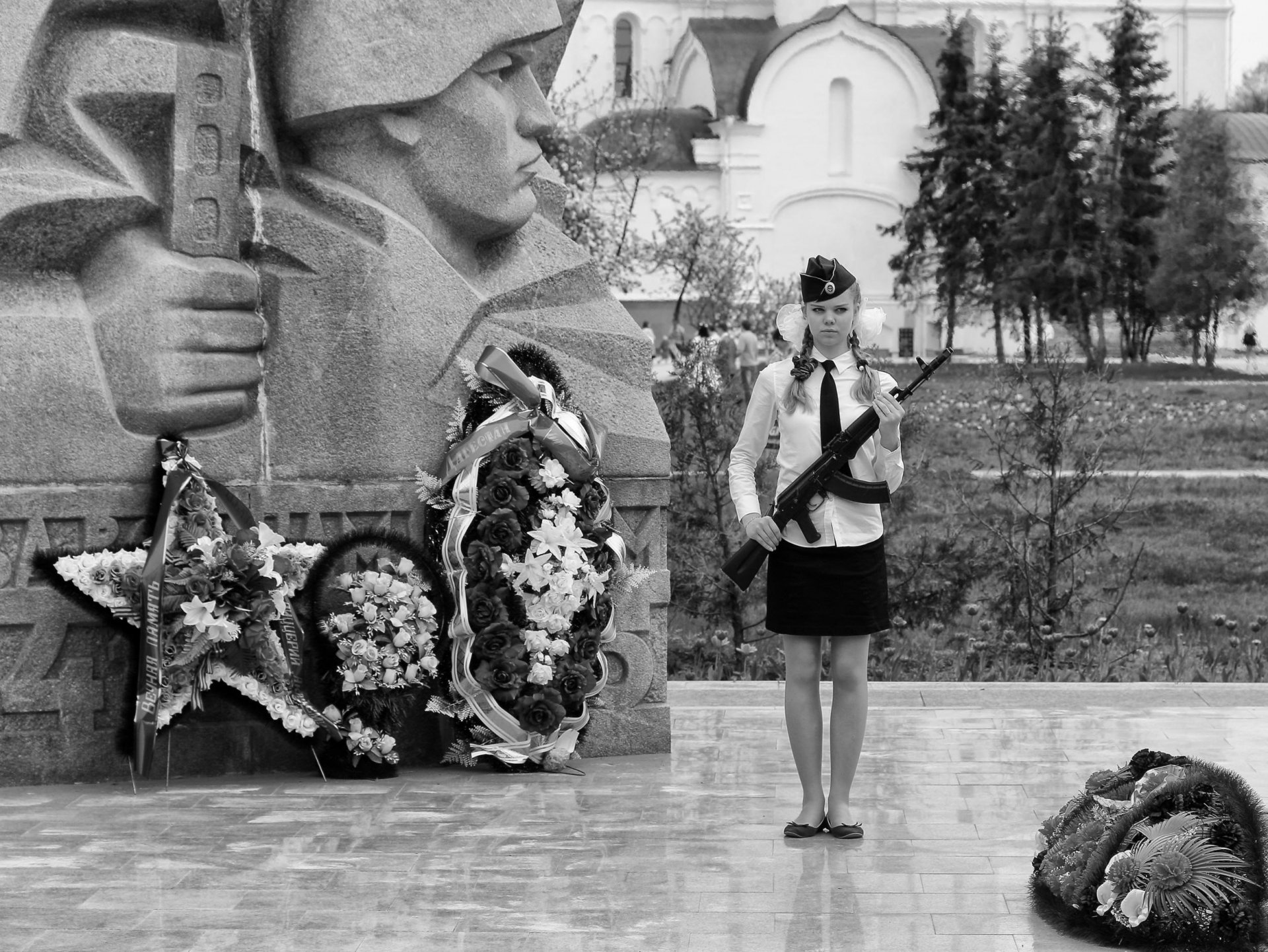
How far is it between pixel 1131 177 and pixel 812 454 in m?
37.2

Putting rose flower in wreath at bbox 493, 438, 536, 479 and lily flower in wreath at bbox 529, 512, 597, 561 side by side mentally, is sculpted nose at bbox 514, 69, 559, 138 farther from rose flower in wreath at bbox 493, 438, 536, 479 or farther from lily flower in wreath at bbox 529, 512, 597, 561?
lily flower in wreath at bbox 529, 512, 597, 561

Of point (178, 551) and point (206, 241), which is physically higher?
point (206, 241)

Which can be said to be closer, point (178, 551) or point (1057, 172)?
point (178, 551)

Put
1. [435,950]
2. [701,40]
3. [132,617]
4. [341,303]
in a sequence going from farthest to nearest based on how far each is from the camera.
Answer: [701,40], [341,303], [132,617], [435,950]

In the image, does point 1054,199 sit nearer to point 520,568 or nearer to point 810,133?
point 810,133

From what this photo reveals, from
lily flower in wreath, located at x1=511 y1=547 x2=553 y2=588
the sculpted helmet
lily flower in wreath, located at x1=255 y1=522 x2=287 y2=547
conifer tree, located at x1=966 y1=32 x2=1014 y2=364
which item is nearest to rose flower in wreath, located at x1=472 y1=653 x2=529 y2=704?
lily flower in wreath, located at x1=511 y1=547 x2=553 y2=588

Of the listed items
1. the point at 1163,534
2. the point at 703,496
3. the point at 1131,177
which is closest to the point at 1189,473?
the point at 1163,534

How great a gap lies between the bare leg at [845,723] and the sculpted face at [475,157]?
202cm

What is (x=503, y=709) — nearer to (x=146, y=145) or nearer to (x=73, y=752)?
(x=73, y=752)

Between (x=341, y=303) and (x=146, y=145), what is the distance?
2.49 ft

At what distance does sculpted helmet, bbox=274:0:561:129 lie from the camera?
581 cm

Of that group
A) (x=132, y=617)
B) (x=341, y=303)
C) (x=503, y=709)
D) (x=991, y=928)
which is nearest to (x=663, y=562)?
(x=503, y=709)

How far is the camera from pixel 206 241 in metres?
5.77

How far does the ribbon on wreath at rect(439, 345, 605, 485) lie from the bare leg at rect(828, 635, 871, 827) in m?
1.30
